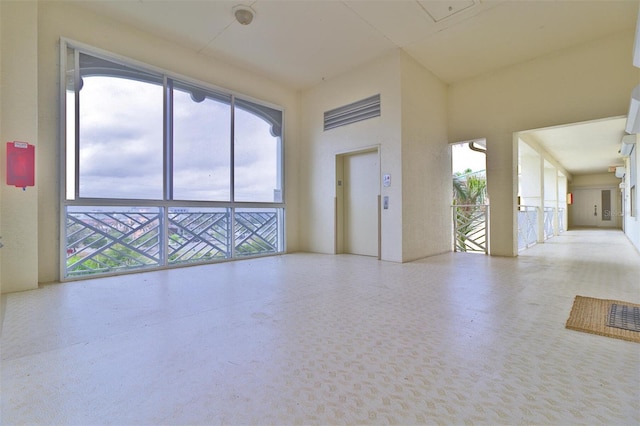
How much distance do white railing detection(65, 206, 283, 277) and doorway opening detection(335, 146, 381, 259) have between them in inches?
60.9

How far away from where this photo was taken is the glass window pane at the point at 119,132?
389 centimetres

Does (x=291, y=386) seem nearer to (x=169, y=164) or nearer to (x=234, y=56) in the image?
(x=169, y=164)

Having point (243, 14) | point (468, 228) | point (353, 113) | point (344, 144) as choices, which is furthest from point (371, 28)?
point (468, 228)

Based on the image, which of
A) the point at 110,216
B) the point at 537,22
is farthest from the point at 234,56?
the point at 537,22

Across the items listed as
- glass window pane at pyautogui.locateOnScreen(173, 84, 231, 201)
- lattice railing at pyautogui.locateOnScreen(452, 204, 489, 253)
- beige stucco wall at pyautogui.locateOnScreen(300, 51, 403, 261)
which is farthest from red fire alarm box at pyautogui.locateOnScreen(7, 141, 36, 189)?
lattice railing at pyautogui.locateOnScreen(452, 204, 489, 253)

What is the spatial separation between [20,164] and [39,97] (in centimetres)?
90

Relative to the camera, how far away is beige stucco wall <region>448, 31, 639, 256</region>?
446cm

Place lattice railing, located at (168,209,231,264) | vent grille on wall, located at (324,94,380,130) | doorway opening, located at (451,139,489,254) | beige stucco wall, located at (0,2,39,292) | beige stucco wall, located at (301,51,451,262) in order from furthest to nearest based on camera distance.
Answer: doorway opening, located at (451,139,489,254) → vent grille on wall, located at (324,94,380,130) → beige stucco wall, located at (301,51,451,262) → lattice railing, located at (168,209,231,264) → beige stucco wall, located at (0,2,39,292)

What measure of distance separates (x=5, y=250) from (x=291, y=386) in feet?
12.4

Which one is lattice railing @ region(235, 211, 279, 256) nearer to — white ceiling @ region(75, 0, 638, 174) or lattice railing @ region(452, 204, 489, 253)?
white ceiling @ region(75, 0, 638, 174)

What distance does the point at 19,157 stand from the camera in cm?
329

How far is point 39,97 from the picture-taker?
11.7 feet

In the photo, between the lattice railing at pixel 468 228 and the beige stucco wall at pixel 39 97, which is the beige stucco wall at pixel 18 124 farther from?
the lattice railing at pixel 468 228

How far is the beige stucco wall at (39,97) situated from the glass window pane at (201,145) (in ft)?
2.41
